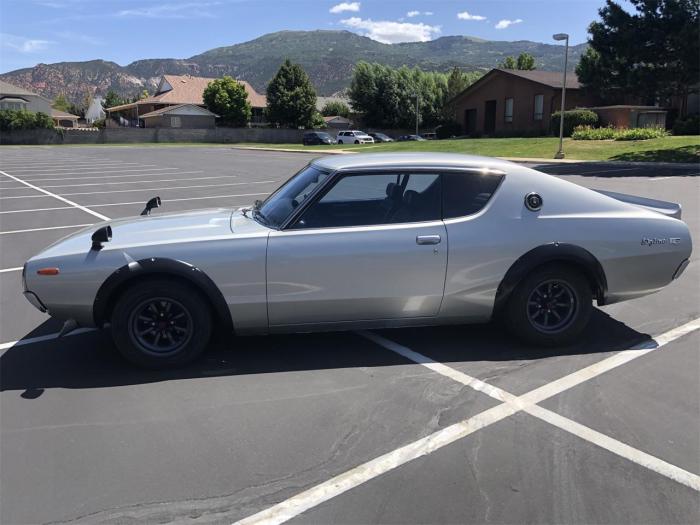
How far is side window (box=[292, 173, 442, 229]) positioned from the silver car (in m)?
0.01

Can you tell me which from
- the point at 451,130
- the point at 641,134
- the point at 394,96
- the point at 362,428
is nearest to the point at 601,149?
the point at 641,134

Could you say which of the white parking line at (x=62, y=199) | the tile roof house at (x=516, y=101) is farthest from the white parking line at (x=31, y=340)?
the tile roof house at (x=516, y=101)

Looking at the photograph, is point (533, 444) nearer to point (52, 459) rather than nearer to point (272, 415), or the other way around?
point (272, 415)

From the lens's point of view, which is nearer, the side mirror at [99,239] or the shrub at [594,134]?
the side mirror at [99,239]

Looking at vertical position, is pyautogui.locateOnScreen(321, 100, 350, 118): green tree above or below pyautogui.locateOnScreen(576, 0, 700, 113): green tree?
above

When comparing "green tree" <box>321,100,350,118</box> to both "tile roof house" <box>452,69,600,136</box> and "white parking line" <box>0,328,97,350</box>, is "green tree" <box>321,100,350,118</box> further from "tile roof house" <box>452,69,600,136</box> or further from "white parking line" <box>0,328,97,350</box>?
"white parking line" <box>0,328,97,350</box>

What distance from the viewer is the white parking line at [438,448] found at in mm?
2723

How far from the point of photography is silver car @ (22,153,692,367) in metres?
4.02

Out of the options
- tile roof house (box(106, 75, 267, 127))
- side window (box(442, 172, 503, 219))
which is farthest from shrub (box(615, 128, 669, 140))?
tile roof house (box(106, 75, 267, 127))

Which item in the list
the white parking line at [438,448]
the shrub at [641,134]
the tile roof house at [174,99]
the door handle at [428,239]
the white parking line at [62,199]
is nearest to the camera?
the white parking line at [438,448]

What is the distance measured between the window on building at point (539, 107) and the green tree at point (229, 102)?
4261 centimetres

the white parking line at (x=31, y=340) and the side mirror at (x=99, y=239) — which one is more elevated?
the side mirror at (x=99, y=239)

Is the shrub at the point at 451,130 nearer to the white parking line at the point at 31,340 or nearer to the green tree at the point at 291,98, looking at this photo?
the green tree at the point at 291,98

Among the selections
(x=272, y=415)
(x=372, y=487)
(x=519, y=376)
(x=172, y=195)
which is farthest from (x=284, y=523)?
(x=172, y=195)
